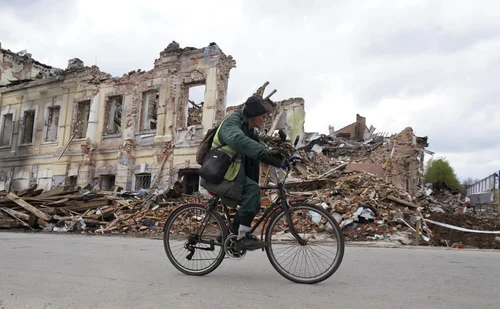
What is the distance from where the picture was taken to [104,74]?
2241 cm

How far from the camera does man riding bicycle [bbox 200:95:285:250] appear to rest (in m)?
3.71

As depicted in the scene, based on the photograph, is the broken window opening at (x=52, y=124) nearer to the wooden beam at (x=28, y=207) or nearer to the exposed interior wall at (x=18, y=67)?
the exposed interior wall at (x=18, y=67)

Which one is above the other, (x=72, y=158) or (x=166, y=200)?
(x=72, y=158)

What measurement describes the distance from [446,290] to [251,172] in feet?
6.49

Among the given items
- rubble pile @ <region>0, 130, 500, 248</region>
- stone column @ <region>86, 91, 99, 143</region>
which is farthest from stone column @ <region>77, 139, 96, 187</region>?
rubble pile @ <region>0, 130, 500, 248</region>

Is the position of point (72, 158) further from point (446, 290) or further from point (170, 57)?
point (446, 290)

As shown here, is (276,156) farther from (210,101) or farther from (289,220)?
(210,101)

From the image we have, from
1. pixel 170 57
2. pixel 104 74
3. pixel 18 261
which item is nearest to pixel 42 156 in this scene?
Result: pixel 104 74

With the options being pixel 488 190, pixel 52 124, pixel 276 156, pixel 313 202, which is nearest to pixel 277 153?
pixel 276 156

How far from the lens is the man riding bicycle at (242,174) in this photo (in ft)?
12.2

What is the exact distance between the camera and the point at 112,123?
874 inches

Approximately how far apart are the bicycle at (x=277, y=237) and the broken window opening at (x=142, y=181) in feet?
53.3

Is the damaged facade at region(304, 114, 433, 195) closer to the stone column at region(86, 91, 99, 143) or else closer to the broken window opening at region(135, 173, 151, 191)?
the broken window opening at region(135, 173, 151, 191)

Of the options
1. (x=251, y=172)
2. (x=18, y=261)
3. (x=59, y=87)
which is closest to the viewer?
(x=251, y=172)
